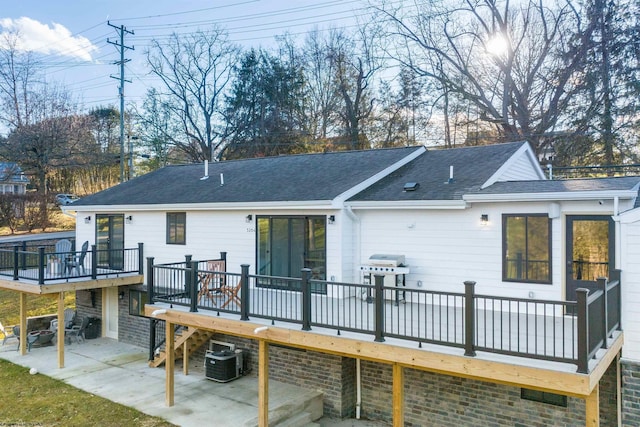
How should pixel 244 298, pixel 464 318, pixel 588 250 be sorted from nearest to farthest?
pixel 464 318 < pixel 588 250 < pixel 244 298

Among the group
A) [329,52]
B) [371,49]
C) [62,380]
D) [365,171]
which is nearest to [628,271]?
[365,171]

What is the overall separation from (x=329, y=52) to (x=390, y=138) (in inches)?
289

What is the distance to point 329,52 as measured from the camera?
92.4 feet

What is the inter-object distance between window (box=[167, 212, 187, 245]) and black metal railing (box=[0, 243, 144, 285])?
3.71ft

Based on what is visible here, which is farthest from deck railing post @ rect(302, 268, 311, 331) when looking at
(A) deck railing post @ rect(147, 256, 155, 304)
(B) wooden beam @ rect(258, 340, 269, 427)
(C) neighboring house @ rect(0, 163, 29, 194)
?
(C) neighboring house @ rect(0, 163, 29, 194)

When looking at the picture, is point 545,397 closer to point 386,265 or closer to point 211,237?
point 386,265

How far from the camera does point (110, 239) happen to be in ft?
46.6

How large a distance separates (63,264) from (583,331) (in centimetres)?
1221

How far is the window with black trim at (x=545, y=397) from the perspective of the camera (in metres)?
7.25

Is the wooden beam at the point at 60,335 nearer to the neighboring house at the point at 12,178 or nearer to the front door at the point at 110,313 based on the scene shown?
the front door at the point at 110,313

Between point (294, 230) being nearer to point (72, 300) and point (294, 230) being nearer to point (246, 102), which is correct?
point (72, 300)

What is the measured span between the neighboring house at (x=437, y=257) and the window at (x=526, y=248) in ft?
0.06

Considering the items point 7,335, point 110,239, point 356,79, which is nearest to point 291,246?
point 110,239

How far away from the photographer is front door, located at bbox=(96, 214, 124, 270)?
13.7 meters
